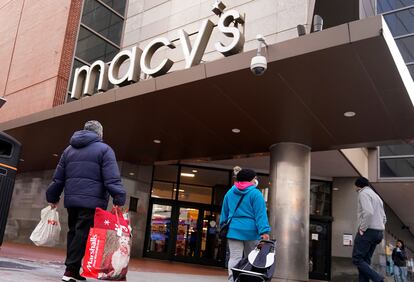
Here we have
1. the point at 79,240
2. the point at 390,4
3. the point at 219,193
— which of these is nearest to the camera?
the point at 79,240

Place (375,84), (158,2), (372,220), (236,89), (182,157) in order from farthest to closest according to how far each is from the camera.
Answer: (158,2)
(182,157)
(236,89)
(375,84)
(372,220)

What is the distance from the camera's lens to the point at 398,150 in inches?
733

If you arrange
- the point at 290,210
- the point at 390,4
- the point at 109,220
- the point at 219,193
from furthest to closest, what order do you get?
the point at 390,4 < the point at 219,193 < the point at 290,210 < the point at 109,220

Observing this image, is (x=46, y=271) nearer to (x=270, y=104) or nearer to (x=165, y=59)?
(x=270, y=104)

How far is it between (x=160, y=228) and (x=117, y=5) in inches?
365

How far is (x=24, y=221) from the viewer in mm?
19234

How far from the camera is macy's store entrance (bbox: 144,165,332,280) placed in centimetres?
1684

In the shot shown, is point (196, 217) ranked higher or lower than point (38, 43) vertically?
lower

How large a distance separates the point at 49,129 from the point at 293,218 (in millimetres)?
7406

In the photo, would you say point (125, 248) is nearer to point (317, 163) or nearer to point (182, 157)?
point (182, 157)

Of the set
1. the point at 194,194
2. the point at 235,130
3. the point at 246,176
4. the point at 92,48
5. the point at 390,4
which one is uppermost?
the point at 390,4

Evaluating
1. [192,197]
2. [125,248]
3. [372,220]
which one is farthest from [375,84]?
[192,197]

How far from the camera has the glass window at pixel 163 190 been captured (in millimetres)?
17359

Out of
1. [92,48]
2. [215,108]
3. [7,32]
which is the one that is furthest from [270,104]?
[7,32]
